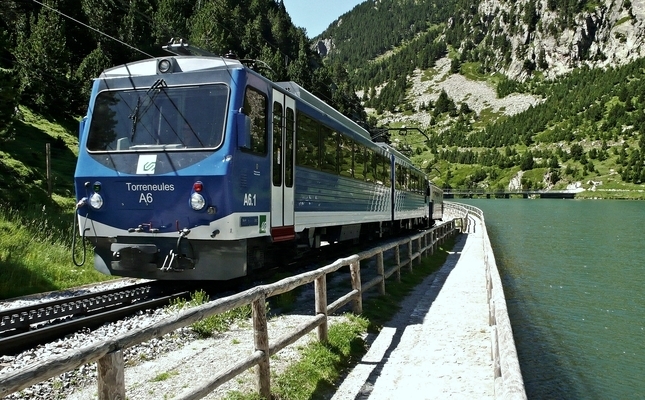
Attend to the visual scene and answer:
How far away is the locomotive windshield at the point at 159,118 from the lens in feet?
31.1

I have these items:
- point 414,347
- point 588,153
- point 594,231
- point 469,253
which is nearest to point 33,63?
point 469,253

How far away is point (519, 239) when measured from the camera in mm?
42969

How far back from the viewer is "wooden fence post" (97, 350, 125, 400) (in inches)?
137

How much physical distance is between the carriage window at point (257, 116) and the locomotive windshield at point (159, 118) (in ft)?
1.59

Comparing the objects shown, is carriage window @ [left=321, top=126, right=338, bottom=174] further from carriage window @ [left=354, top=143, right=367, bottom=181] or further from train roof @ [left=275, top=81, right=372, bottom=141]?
carriage window @ [left=354, top=143, right=367, bottom=181]

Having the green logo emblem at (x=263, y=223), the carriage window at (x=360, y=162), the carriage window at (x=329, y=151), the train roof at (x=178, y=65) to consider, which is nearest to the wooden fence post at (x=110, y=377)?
the green logo emblem at (x=263, y=223)

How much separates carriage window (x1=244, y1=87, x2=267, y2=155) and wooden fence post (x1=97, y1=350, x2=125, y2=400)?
259 inches

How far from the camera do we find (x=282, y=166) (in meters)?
11.1

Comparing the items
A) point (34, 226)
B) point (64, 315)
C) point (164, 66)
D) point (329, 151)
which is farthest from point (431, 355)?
point (34, 226)

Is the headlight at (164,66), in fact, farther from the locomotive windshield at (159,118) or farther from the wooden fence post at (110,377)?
the wooden fence post at (110,377)

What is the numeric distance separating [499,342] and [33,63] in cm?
4362

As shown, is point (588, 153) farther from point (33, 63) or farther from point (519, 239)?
point (33, 63)

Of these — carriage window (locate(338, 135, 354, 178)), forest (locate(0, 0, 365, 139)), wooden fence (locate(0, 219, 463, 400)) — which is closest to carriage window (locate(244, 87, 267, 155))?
wooden fence (locate(0, 219, 463, 400))

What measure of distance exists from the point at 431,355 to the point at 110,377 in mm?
5353
